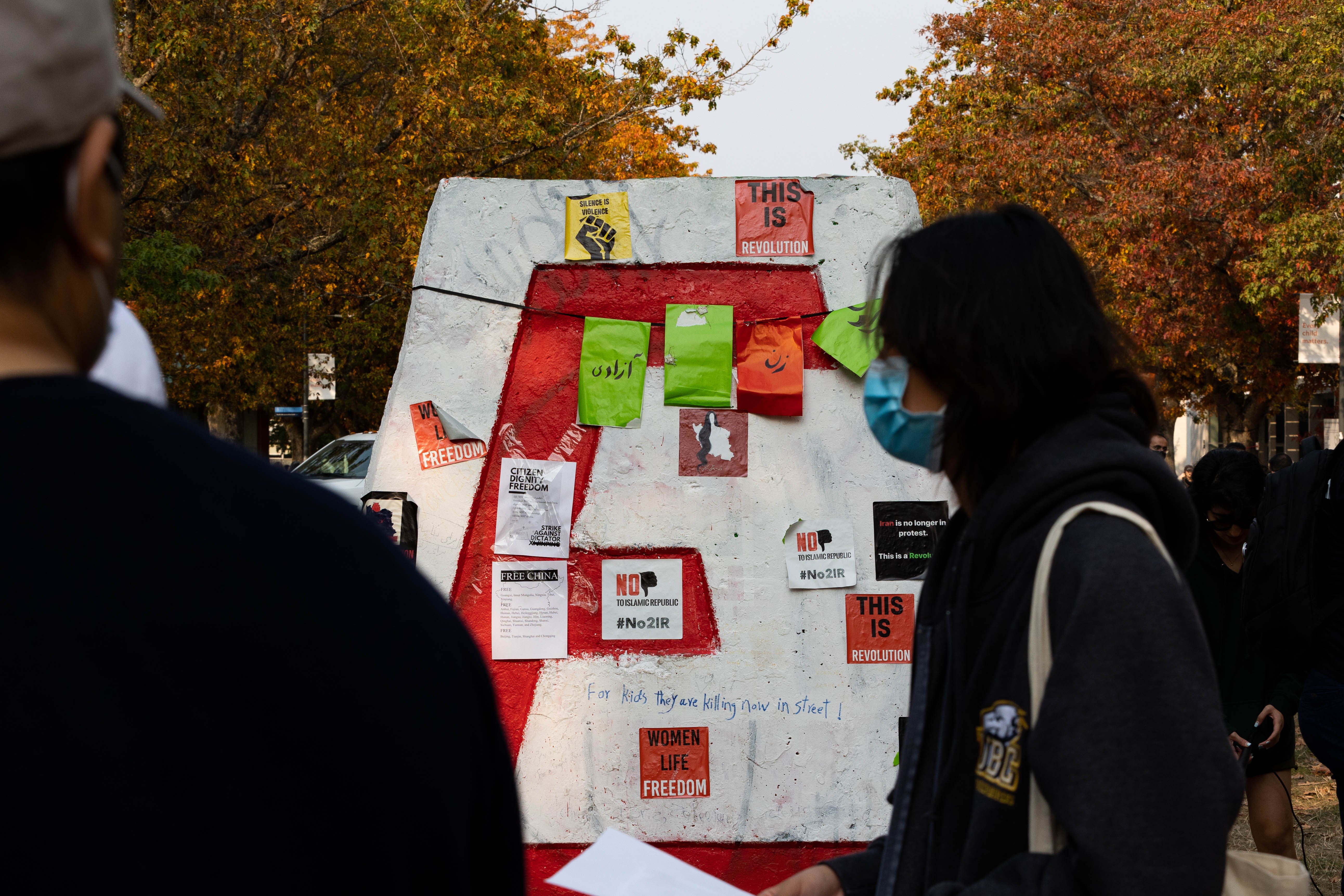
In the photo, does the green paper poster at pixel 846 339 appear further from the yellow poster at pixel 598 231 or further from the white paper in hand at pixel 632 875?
the white paper in hand at pixel 632 875

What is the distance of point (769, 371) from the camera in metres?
3.83

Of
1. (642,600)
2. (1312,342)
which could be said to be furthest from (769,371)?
(1312,342)

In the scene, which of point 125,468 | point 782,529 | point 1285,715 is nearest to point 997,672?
point 125,468

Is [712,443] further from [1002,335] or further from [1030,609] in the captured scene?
[1030,609]

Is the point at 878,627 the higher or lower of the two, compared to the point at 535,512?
lower

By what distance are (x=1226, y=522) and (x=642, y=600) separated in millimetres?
2084

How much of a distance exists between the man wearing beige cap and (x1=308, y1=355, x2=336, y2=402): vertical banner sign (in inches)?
622

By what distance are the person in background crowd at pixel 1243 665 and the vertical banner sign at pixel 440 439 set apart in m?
2.45

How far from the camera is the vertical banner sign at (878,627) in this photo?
378 cm

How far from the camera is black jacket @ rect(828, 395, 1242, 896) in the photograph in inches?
48.2

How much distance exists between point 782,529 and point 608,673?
2.38 feet

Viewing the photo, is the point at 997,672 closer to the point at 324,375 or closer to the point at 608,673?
the point at 608,673

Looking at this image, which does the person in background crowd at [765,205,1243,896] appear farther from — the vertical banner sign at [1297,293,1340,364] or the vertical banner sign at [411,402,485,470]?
the vertical banner sign at [1297,293,1340,364]

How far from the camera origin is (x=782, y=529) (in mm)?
3801
